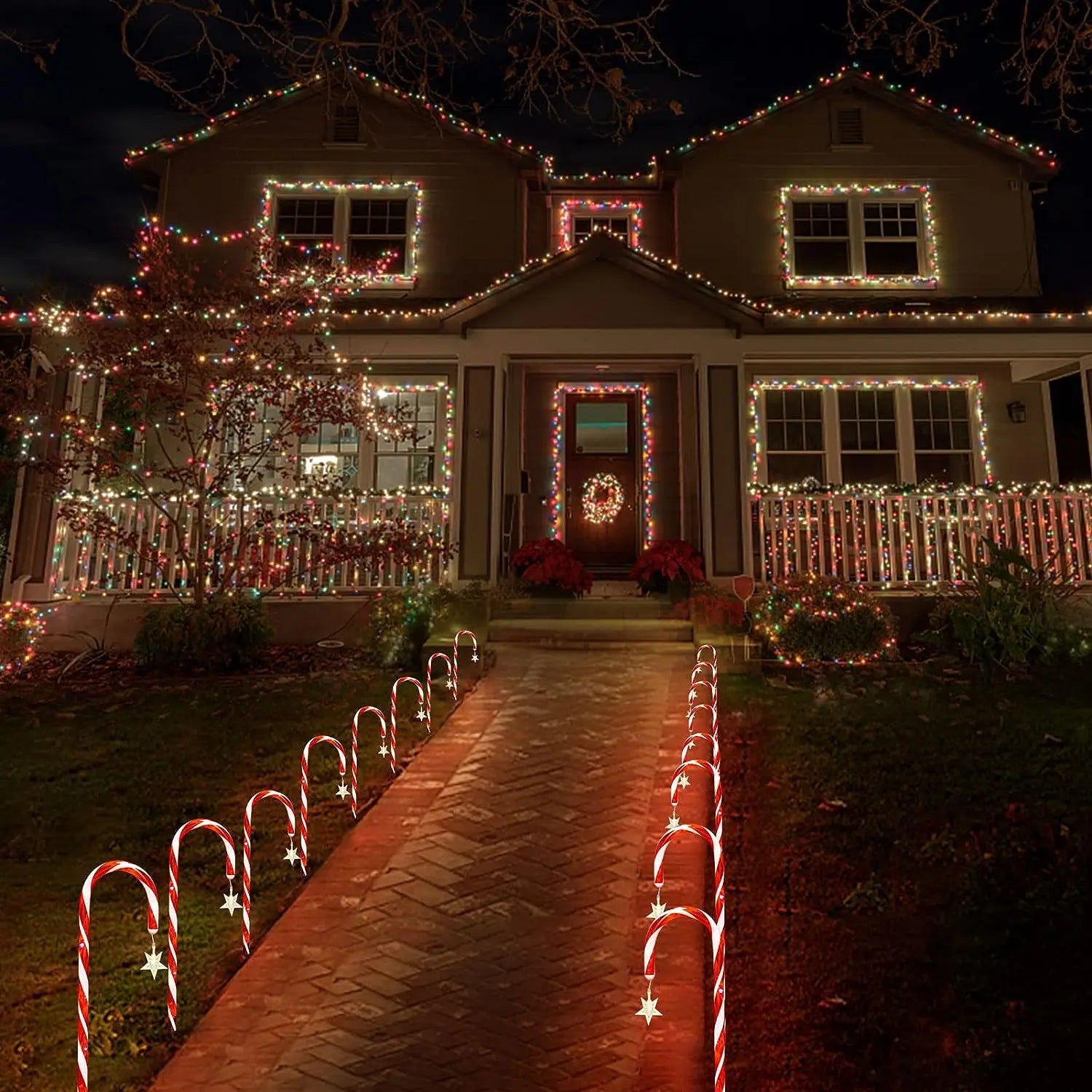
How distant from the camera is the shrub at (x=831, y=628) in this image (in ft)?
31.3

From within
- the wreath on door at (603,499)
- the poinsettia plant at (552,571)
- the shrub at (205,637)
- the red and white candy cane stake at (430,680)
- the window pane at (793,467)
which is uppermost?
the window pane at (793,467)

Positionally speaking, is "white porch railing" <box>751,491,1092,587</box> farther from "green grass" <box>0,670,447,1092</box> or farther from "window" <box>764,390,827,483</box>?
"green grass" <box>0,670,447,1092</box>

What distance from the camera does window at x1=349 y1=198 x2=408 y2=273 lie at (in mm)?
14180

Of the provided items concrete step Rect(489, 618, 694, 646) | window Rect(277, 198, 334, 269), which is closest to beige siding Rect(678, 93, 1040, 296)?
window Rect(277, 198, 334, 269)

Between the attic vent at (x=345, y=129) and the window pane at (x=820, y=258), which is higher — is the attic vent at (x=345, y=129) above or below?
above

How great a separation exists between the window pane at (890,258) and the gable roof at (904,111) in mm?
2009

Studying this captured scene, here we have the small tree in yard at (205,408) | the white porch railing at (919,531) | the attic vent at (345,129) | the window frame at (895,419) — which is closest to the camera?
the small tree in yard at (205,408)

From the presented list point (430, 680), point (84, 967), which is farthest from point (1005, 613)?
point (84, 967)

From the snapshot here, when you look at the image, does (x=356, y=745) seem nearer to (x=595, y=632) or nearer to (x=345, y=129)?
(x=595, y=632)

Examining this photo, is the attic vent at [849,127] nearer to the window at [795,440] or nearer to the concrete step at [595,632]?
the window at [795,440]

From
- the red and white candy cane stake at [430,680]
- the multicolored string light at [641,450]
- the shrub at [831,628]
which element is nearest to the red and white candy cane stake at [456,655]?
the red and white candy cane stake at [430,680]

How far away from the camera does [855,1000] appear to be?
3.53 metres

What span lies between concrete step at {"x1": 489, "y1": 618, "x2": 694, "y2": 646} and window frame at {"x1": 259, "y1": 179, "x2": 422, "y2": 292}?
6.36 metres

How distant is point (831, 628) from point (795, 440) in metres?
4.83
